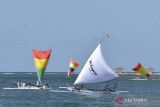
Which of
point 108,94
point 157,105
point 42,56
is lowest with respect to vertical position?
point 157,105

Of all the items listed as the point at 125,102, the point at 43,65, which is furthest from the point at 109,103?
the point at 43,65

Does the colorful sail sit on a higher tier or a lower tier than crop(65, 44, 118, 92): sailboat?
higher

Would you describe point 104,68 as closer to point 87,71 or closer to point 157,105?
point 87,71

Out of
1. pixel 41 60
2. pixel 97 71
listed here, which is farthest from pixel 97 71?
pixel 41 60

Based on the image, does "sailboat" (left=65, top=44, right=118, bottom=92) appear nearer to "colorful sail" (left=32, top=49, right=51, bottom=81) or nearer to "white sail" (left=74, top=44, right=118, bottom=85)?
"white sail" (left=74, top=44, right=118, bottom=85)

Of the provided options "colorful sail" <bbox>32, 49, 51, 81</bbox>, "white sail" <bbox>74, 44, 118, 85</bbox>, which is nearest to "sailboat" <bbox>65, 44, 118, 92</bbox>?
"white sail" <bbox>74, 44, 118, 85</bbox>

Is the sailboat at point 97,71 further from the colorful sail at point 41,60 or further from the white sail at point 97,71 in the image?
the colorful sail at point 41,60

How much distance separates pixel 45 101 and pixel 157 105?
28735 mm

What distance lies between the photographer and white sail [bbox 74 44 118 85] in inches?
5551

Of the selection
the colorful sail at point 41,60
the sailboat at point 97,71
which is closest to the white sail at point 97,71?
the sailboat at point 97,71

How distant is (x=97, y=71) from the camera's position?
141 meters

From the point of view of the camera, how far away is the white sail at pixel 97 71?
5551 inches

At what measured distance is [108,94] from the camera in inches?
6142

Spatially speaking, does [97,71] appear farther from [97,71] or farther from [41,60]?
[41,60]
